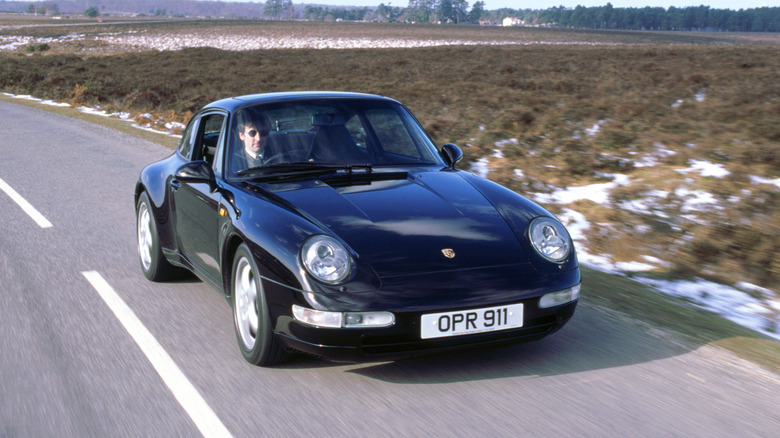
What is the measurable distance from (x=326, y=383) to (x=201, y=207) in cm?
168

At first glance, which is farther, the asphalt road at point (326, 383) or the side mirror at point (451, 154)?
the side mirror at point (451, 154)

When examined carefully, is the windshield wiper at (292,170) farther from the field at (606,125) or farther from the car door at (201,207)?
the field at (606,125)

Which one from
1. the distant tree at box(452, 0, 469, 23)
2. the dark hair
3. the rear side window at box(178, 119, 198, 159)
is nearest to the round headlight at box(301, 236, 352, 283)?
the dark hair

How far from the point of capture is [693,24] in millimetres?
161000

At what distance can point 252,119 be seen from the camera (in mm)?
5090

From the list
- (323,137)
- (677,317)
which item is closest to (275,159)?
(323,137)

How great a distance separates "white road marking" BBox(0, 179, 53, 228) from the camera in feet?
27.4

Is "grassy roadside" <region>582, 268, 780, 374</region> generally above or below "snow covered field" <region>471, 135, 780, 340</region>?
above

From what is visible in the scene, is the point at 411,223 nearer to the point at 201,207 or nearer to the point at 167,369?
the point at 167,369

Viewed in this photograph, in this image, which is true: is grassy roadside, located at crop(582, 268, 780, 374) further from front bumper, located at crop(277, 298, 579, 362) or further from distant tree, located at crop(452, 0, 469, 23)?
Result: distant tree, located at crop(452, 0, 469, 23)

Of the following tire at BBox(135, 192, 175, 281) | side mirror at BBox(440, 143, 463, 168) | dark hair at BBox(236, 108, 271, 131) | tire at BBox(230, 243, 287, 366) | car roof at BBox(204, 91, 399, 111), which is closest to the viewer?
tire at BBox(230, 243, 287, 366)

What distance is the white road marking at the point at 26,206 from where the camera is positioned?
834 cm

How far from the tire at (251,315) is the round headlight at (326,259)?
13.6 inches

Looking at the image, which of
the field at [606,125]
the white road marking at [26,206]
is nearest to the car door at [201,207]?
the white road marking at [26,206]
